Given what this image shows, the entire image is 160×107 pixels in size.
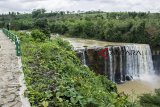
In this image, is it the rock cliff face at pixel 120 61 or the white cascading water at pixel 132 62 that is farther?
the white cascading water at pixel 132 62

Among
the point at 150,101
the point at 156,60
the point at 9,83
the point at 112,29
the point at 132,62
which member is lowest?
the point at 156,60

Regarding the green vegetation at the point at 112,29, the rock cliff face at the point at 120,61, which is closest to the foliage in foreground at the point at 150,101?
the rock cliff face at the point at 120,61

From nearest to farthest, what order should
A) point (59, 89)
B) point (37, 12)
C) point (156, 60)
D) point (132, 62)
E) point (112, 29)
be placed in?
point (59, 89) < point (132, 62) < point (156, 60) < point (112, 29) < point (37, 12)

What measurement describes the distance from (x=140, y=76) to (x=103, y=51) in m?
4.86

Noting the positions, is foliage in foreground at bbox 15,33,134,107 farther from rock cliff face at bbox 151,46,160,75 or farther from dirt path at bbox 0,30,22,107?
rock cliff face at bbox 151,46,160,75

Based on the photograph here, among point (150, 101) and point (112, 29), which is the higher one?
point (112, 29)

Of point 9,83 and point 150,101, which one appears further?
point 150,101

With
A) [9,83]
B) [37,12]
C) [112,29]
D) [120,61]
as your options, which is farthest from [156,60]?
[37,12]

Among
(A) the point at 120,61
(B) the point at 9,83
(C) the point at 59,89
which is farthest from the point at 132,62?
(C) the point at 59,89

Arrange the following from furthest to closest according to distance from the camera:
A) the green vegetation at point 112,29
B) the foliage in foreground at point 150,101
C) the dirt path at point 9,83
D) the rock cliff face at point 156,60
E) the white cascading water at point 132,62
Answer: the green vegetation at point 112,29 < the rock cliff face at point 156,60 < the white cascading water at point 132,62 < the foliage in foreground at point 150,101 < the dirt path at point 9,83

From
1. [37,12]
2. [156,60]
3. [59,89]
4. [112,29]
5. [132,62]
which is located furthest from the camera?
[37,12]

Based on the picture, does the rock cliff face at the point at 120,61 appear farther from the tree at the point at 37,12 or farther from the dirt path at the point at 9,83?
the tree at the point at 37,12

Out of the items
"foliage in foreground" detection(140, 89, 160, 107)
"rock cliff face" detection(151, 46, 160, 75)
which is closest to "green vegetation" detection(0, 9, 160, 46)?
"rock cliff face" detection(151, 46, 160, 75)

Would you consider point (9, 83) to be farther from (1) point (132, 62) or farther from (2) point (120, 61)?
(1) point (132, 62)
